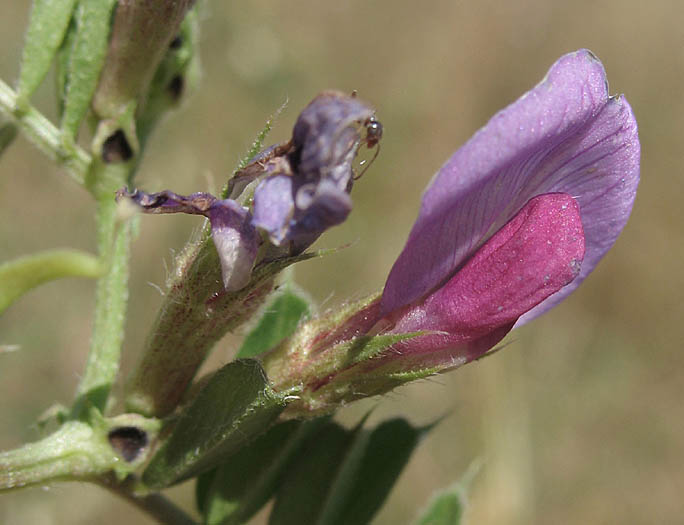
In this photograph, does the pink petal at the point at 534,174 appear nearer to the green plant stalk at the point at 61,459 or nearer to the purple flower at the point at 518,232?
the purple flower at the point at 518,232

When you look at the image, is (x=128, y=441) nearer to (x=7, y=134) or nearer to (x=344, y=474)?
(x=344, y=474)

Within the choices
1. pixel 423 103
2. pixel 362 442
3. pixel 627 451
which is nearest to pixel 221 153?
pixel 423 103

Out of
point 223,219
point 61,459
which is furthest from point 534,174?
point 61,459

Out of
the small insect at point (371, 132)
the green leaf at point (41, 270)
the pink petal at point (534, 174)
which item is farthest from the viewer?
the small insect at point (371, 132)

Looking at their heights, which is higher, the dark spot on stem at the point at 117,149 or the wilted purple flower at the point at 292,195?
the dark spot on stem at the point at 117,149

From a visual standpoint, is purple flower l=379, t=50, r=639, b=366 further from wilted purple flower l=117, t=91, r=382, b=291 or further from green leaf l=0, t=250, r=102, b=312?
green leaf l=0, t=250, r=102, b=312

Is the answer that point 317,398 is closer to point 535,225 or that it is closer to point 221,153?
point 535,225

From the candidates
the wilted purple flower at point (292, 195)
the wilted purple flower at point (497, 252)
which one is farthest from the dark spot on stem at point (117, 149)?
the wilted purple flower at point (497, 252)
